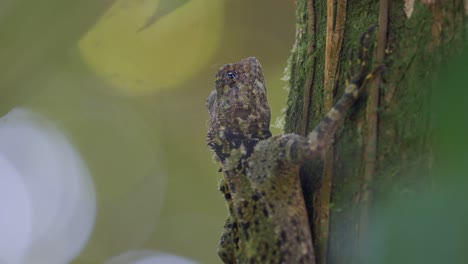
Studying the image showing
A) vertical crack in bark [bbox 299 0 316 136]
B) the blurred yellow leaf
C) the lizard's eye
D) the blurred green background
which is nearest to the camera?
vertical crack in bark [bbox 299 0 316 136]

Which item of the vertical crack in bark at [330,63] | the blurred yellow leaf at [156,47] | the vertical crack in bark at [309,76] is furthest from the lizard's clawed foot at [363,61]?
the blurred yellow leaf at [156,47]

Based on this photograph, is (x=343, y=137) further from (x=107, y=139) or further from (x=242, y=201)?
(x=107, y=139)

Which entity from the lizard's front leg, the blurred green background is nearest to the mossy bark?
the lizard's front leg

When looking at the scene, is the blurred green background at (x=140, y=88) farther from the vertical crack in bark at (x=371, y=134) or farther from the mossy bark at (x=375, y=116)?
the vertical crack in bark at (x=371, y=134)

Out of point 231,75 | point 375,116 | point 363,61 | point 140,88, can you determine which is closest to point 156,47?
point 140,88

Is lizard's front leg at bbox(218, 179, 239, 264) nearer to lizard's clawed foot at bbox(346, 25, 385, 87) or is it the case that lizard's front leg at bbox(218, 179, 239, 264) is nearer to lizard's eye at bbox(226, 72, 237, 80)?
lizard's eye at bbox(226, 72, 237, 80)

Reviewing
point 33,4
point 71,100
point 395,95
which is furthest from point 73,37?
point 395,95

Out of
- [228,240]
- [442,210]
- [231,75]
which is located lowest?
[228,240]

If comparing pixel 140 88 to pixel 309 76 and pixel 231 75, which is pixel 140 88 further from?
pixel 309 76
